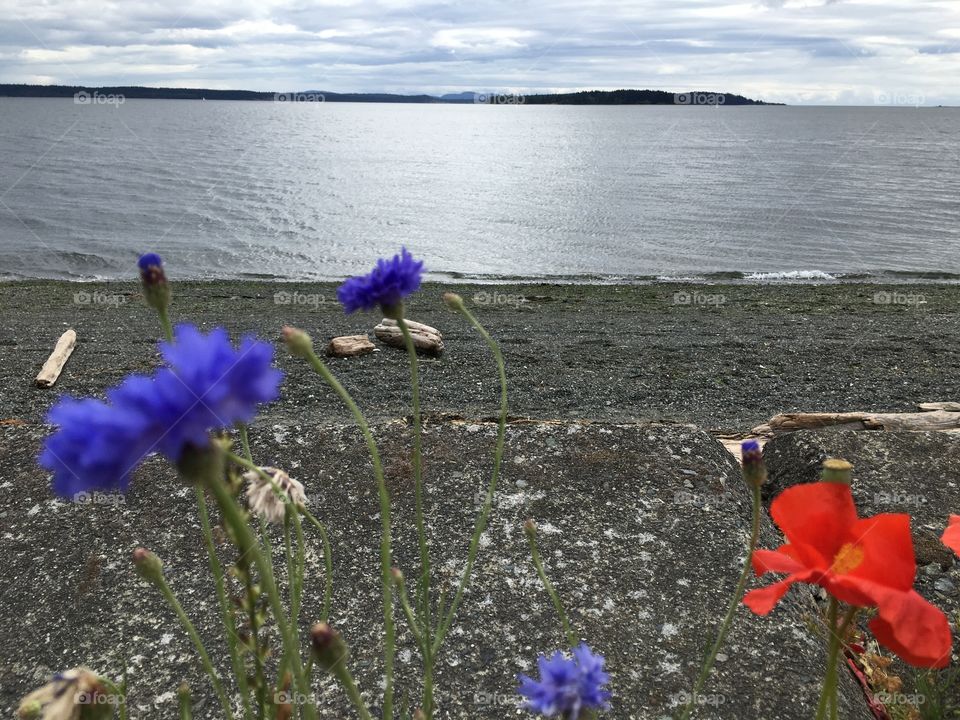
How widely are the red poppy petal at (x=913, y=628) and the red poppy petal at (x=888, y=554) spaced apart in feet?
0.07

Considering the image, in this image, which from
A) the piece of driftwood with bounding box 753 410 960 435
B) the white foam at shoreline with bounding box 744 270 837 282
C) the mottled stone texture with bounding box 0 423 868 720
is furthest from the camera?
the white foam at shoreline with bounding box 744 270 837 282

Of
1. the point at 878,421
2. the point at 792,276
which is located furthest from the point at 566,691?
the point at 792,276

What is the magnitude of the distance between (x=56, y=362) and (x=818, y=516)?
8455 millimetres

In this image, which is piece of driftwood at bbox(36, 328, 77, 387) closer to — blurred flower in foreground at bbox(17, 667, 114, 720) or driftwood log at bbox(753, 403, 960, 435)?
driftwood log at bbox(753, 403, 960, 435)

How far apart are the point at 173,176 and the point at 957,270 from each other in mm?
37017

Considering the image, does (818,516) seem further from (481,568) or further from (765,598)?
(481,568)

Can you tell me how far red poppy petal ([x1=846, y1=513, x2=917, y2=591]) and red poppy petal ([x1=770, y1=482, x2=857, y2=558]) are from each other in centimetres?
3

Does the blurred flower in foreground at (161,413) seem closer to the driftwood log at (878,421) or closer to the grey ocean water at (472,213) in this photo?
the driftwood log at (878,421)

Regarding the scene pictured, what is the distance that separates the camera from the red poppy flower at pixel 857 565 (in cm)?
88

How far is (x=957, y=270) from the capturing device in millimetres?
22844

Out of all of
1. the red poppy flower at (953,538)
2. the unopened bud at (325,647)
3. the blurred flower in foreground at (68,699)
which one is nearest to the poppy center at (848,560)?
the red poppy flower at (953,538)

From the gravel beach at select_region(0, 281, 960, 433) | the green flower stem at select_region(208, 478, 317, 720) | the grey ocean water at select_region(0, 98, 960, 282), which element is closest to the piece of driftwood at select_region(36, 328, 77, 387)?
the gravel beach at select_region(0, 281, 960, 433)

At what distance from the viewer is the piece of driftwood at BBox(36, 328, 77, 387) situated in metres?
7.36

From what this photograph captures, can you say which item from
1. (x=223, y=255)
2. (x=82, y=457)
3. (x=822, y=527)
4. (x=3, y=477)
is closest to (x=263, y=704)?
(x=82, y=457)
